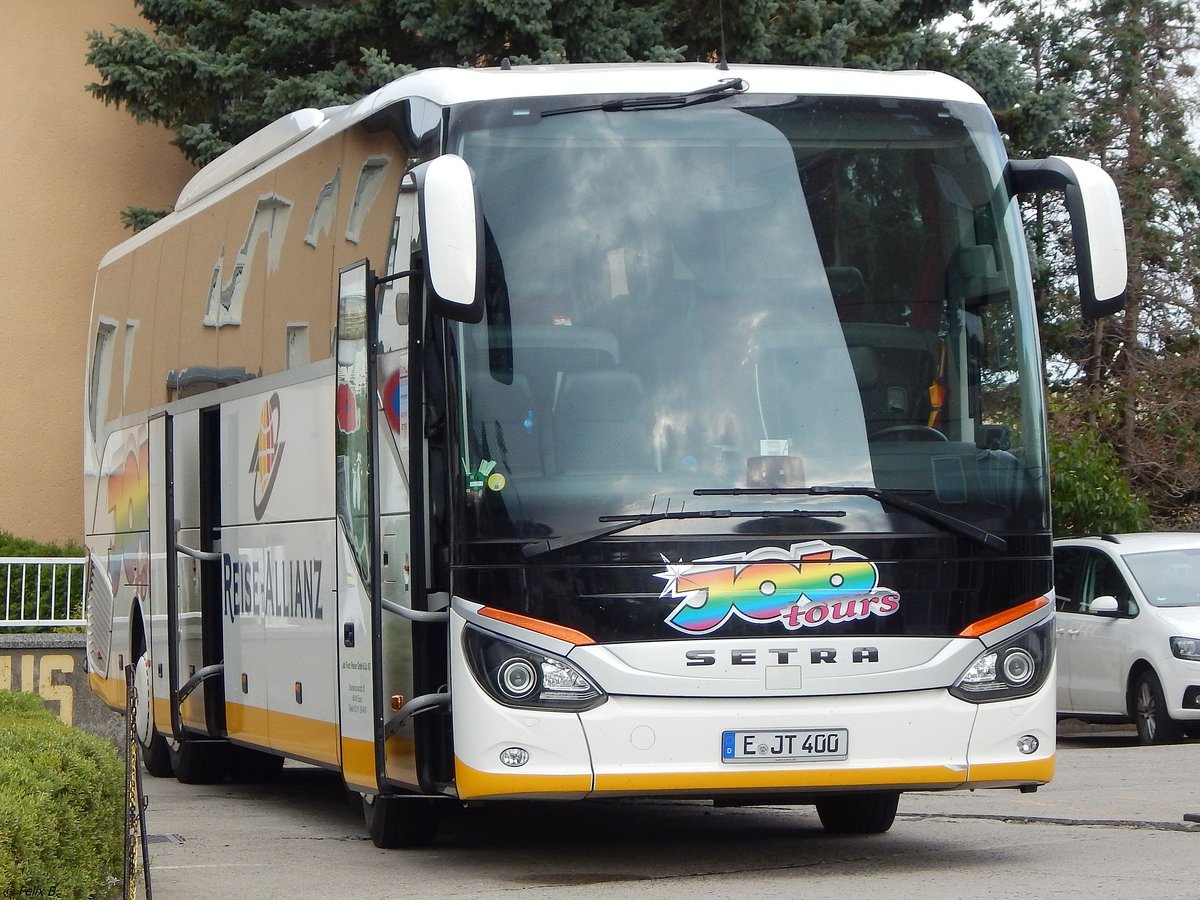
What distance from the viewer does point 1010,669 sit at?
839 cm

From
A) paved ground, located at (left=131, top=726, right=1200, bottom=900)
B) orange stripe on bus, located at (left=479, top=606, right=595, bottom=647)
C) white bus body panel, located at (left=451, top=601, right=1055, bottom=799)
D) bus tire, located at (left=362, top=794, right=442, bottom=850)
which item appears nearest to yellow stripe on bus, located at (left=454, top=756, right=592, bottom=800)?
white bus body panel, located at (left=451, top=601, right=1055, bottom=799)

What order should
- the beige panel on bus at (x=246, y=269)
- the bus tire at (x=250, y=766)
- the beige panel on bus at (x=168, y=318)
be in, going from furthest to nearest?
the bus tire at (x=250, y=766) → the beige panel on bus at (x=168, y=318) → the beige panel on bus at (x=246, y=269)

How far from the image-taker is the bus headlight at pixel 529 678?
26.2ft

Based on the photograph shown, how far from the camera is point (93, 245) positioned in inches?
948

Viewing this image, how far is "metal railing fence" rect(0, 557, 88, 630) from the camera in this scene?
19.4 m

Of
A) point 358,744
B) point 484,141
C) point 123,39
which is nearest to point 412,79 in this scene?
point 484,141

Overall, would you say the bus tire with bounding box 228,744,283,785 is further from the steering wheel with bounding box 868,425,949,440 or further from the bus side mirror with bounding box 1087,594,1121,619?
the steering wheel with bounding box 868,425,949,440

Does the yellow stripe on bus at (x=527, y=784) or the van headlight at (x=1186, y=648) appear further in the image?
the van headlight at (x=1186, y=648)

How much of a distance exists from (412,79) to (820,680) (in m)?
3.19

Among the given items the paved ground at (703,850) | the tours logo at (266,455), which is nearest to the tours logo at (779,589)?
the paved ground at (703,850)

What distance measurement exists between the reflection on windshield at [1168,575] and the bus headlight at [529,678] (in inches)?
388

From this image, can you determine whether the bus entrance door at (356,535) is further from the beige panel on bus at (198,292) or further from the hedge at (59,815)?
the beige panel on bus at (198,292)

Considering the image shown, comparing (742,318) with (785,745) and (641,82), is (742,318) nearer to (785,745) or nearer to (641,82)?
(641,82)

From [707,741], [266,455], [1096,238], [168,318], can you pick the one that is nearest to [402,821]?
[707,741]
